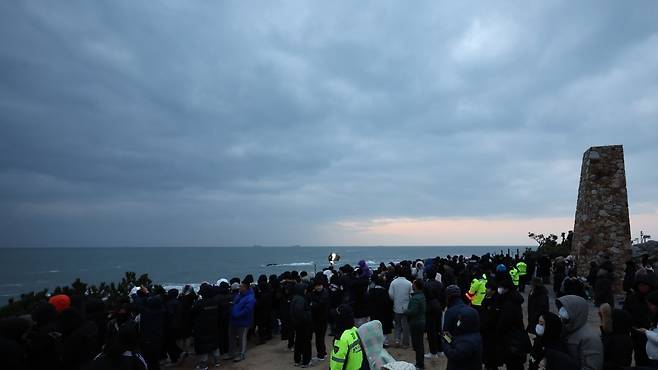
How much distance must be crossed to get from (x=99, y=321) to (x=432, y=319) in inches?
239

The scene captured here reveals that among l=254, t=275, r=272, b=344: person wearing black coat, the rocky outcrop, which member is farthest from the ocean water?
the rocky outcrop

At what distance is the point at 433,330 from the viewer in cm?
768

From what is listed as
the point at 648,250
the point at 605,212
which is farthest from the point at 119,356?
the point at 648,250

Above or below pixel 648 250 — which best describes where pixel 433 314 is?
below

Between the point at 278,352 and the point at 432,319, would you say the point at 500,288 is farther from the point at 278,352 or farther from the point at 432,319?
the point at 278,352

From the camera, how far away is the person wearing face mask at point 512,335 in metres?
4.90

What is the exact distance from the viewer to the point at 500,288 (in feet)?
17.9

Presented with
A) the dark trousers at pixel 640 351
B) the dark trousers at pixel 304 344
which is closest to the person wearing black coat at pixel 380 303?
the dark trousers at pixel 304 344

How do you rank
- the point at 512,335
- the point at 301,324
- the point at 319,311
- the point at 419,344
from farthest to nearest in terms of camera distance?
the point at 319,311 → the point at 301,324 → the point at 419,344 → the point at 512,335

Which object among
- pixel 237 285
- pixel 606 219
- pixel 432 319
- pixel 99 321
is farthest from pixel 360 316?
pixel 606 219

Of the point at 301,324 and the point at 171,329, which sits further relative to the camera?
the point at 171,329

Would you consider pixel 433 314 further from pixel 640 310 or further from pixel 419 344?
pixel 640 310

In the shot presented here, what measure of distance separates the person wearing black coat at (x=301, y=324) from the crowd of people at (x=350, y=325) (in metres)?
0.02

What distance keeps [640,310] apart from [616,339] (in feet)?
8.46
